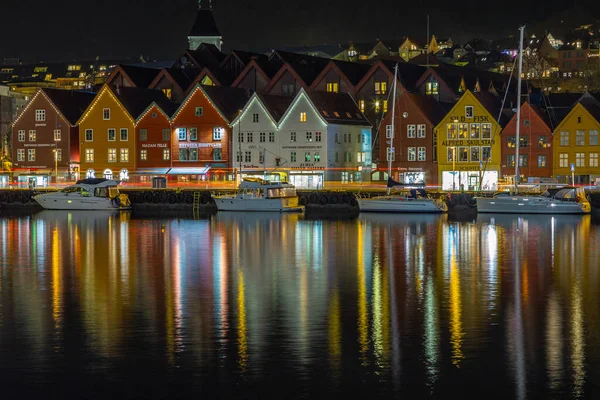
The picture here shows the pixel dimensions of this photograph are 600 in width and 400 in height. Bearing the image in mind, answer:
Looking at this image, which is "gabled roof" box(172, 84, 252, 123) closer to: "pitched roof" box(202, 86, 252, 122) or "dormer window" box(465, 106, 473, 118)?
"pitched roof" box(202, 86, 252, 122)

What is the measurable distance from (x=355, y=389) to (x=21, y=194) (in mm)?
69331

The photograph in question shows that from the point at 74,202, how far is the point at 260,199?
14765mm

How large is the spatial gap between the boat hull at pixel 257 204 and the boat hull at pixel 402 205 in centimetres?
596

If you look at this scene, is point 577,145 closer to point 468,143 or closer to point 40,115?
point 468,143

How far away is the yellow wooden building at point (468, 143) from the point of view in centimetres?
8838

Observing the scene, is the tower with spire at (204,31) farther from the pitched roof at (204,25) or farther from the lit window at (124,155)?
the lit window at (124,155)

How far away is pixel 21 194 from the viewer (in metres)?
86.8

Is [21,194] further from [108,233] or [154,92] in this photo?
[108,233]

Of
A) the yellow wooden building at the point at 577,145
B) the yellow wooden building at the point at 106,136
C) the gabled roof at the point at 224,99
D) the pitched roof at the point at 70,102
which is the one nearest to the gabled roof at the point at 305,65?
the gabled roof at the point at 224,99

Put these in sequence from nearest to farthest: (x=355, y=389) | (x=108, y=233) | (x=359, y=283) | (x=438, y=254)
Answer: (x=355, y=389), (x=359, y=283), (x=438, y=254), (x=108, y=233)

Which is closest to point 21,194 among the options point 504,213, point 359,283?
point 504,213

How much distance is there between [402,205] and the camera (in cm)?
7450

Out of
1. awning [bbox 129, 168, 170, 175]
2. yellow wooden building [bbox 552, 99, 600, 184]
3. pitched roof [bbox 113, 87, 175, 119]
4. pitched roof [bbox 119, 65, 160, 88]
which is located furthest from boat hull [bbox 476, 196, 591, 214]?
pitched roof [bbox 119, 65, 160, 88]

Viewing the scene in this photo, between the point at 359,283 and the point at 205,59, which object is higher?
the point at 205,59
